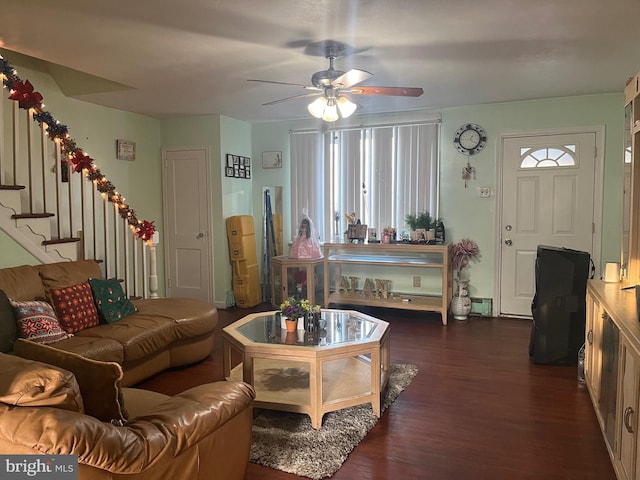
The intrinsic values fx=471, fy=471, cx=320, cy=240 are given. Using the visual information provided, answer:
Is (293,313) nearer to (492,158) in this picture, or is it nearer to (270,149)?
(492,158)

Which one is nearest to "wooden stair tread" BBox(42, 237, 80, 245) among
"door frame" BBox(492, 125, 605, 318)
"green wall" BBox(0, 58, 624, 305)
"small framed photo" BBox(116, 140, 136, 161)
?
"green wall" BBox(0, 58, 624, 305)

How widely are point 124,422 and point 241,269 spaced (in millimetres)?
4092

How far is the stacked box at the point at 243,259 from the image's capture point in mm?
5715

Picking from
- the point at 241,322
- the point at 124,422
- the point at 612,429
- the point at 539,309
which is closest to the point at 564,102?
the point at 539,309

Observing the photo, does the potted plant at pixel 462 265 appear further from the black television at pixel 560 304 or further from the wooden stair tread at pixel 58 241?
the wooden stair tread at pixel 58 241

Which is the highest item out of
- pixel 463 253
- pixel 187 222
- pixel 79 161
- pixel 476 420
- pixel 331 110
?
pixel 331 110

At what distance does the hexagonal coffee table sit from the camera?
8.90 feet

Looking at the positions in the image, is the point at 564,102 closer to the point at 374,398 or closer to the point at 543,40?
the point at 543,40

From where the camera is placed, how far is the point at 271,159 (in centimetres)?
621

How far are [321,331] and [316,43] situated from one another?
192 cm

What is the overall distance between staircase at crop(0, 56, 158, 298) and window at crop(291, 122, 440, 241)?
218 cm

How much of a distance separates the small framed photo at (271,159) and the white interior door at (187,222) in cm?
84

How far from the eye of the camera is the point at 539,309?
3.73 meters

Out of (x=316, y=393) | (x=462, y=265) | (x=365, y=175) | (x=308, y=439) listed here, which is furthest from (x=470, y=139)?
(x=308, y=439)
